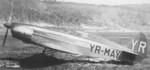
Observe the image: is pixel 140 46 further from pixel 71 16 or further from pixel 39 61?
pixel 71 16

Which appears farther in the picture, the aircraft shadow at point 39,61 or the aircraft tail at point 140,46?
the aircraft tail at point 140,46

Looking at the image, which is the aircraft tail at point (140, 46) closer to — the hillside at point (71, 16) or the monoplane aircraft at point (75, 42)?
the monoplane aircraft at point (75, 42)

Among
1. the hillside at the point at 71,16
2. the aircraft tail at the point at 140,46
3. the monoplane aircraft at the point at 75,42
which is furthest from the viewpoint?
the hillside at the point at 71,16

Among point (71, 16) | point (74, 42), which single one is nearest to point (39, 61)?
point (74, 42)

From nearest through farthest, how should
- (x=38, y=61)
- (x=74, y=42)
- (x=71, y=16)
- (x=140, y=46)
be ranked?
(x=74, y=42) → (x=38, y=61) → (x=140, y=46) → (x=71, y=16)

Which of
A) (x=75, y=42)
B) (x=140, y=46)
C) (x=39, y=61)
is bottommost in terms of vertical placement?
(x=39, y=61)

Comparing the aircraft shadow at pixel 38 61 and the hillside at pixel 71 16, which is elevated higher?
the aircraft shadow at pixel 38 61

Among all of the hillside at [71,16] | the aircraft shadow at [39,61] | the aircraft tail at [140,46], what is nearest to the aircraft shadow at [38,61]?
the aircraft shadow at [39,61]

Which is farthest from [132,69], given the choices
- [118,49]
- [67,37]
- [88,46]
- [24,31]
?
[24,31]

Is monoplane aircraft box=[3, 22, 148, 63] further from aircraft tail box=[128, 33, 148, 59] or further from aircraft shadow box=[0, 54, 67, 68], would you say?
aircraft shadow box=[0, 54, 67, 68]

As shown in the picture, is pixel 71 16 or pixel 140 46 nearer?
pixel 140 46
